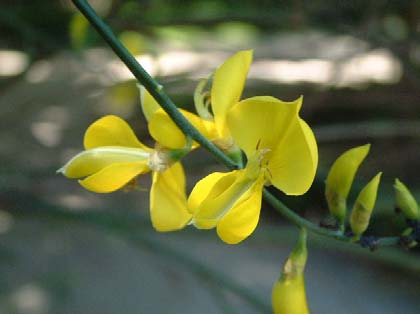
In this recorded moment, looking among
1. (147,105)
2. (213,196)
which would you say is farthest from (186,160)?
(213,196)

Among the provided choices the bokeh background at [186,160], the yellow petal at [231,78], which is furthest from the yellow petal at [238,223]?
the bokeh background at [186,160]

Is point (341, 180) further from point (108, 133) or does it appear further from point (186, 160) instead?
point (186, 160)

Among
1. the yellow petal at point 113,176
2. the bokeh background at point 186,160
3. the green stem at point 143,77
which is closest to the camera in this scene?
the green stem at point 143,77

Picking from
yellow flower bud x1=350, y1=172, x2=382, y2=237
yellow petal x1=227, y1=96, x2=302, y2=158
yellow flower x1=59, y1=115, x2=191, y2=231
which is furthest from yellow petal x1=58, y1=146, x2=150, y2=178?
yellow flower bud x1=350, y1=172, x2=382, y2=237

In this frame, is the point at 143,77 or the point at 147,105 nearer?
the point at 143,77

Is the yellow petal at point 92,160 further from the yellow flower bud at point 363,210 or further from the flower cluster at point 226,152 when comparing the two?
the yellow flower bud at point 363,210

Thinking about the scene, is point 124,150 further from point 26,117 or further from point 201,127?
point 26,117

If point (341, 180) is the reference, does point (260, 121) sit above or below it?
above
